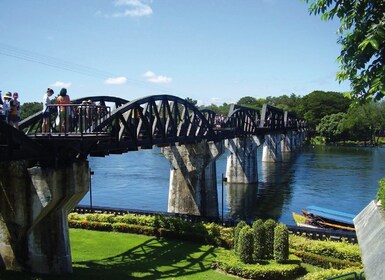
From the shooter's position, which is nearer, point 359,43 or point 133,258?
point 359,43

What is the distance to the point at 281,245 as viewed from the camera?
24.0 meters

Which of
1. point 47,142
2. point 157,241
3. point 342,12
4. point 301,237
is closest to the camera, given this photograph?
point 342,12

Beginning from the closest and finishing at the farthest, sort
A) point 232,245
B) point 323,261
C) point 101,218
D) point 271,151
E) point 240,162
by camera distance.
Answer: point 323,261 < point 232,245 < point 101,218 < point 240,162 < point 271,151

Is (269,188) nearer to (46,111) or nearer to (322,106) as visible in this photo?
(46,111)

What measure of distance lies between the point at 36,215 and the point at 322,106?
18170 centimetres

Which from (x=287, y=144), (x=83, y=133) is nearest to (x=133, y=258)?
(x=83, y=133)

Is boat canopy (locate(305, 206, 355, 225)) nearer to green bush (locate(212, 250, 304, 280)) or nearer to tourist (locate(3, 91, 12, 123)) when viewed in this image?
green bush (locate(212, 250, 304, 280))

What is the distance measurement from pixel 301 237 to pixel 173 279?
423 inches

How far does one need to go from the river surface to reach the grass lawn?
54.4 feet

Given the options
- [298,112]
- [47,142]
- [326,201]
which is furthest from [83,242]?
[298,112]

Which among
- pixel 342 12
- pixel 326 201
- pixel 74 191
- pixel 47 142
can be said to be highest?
pixel 342 12

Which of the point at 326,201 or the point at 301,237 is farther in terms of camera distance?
the point at 326,201

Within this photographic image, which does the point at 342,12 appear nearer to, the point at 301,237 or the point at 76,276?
the point at 76,276

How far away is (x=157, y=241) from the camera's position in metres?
30.5
